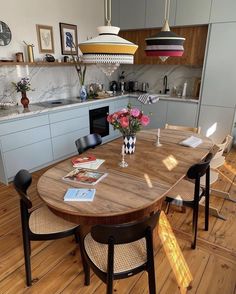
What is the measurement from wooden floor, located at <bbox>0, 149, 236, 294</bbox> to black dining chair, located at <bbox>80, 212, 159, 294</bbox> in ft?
1.43

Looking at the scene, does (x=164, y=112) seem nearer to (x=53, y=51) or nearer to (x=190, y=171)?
(x=53, y=51)

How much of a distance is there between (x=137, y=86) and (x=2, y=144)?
3472 mm

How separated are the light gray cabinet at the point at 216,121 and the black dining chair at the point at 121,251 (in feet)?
10.9

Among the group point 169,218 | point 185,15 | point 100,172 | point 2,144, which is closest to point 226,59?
point 185,15

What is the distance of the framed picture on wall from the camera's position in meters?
4.12

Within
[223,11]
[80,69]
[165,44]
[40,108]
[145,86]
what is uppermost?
[223,11]

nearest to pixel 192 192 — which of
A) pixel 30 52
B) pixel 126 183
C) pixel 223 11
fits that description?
pixel 126 183

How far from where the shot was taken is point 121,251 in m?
1.47

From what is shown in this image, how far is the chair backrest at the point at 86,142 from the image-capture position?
2.47 metres

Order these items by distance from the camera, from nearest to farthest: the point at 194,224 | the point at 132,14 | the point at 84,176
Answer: the point at 84,176 → the point at 194,224 → the point at 132,14

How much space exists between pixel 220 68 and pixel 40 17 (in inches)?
123

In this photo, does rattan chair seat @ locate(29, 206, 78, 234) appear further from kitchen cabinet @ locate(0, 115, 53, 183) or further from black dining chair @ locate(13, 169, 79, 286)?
kitchen cabinet @ locate(0, 115, 53, 183)

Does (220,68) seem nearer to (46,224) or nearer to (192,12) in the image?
(192,12)

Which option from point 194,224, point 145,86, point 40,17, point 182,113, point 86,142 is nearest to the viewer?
point 194,224
